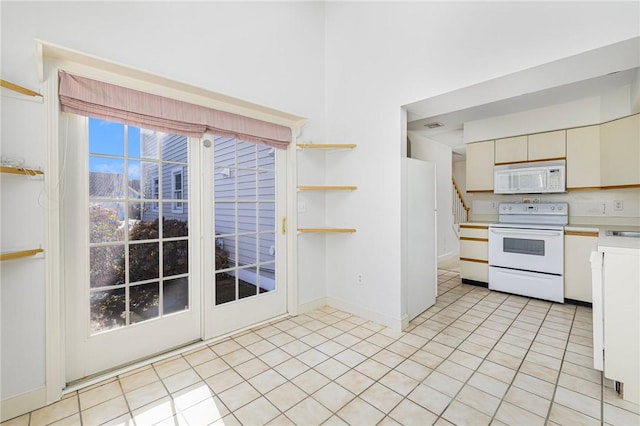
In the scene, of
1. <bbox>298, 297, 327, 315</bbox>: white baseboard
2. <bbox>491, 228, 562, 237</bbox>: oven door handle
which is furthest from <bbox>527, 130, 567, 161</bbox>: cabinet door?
<bbox>298, 297, 327, 315</bbox>: white baseboard

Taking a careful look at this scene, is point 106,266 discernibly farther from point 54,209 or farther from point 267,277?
point 267,277

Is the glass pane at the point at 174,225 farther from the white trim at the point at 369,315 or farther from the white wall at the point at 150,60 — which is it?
the white trim at the point at 369,315

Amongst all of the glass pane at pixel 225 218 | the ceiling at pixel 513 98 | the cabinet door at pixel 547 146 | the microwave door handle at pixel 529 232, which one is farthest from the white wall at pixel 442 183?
the glass pane at pixel 225 218

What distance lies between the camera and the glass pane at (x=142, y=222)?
222 cm

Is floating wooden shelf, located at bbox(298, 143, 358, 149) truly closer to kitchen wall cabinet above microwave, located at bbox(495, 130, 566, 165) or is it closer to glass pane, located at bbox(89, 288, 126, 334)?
glass pane, located at bbox(89, 288, 126, 334)

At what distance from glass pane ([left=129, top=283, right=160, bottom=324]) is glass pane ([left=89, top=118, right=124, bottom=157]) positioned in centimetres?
106

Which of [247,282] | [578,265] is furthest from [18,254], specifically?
[578,265]

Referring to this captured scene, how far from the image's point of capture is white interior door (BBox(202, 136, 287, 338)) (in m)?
2.61

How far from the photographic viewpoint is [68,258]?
1939 millimetres

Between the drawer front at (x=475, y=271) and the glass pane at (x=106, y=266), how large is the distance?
439 centimetres

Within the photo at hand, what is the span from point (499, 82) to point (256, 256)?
2.70m

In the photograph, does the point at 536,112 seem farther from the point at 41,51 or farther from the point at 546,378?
the point at 41,51

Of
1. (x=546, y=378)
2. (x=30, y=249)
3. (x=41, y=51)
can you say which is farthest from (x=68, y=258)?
(x=546, y=378)

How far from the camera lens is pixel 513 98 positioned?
3482 mm
